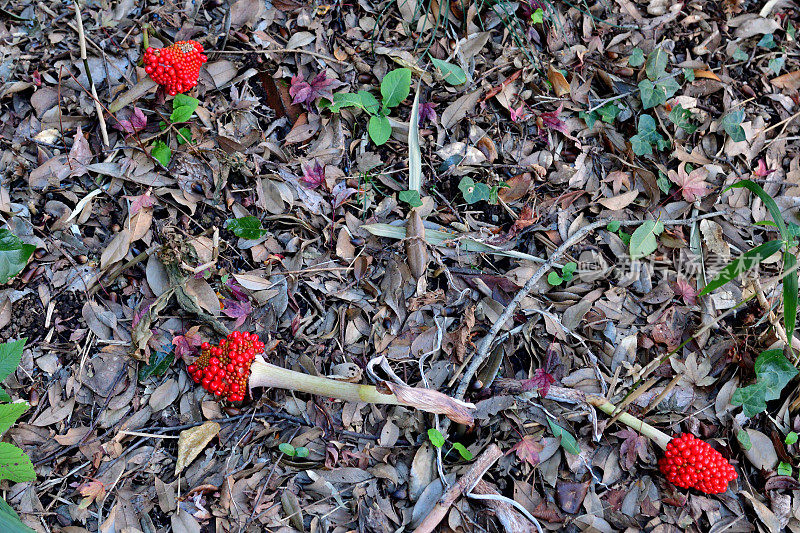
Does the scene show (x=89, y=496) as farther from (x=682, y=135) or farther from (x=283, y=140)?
(x=682, y=135)

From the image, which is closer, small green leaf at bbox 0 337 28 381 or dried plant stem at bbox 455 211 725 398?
small green leaf at bbox 0 337 28 381

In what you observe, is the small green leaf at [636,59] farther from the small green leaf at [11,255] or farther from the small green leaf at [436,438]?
the small green leaf at [11,255]

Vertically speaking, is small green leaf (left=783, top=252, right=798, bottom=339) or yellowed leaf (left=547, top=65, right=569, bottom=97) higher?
yellowed leaf (left=547, top=65, right=569, bottom=97)

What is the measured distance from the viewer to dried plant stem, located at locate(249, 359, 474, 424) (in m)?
1.92

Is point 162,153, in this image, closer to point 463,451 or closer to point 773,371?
point 463,451

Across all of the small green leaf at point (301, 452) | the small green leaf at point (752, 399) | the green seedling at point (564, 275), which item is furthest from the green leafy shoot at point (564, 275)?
the small green leaf at point (301, 452)

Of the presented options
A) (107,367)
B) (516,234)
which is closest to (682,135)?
(516,234)

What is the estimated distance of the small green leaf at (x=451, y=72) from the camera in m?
2.39

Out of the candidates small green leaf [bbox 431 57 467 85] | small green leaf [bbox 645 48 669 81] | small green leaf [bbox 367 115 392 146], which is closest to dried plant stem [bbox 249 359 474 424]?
small green leaf [bbox 367 115 392 146]

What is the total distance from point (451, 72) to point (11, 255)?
1.75m

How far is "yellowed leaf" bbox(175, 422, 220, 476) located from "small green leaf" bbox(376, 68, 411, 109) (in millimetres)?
1384

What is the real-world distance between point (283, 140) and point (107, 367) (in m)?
1.06

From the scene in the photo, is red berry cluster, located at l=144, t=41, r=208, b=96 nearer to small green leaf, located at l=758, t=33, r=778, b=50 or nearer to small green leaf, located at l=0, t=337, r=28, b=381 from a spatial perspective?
small green leaf, located at l=0, t=337, r=28, b=381

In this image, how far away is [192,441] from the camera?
1896 mm
